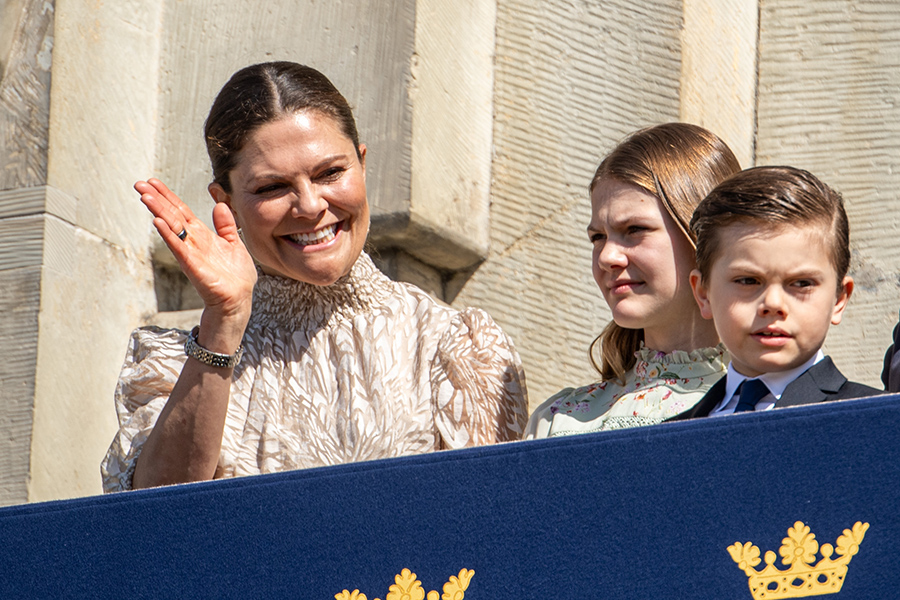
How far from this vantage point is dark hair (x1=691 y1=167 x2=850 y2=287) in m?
1.89

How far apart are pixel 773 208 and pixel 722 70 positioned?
1.60m

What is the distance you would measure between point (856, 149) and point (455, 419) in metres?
1.43

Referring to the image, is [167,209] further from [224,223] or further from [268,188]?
[268,188]

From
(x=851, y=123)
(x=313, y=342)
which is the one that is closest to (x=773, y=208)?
(x=313, y=342)

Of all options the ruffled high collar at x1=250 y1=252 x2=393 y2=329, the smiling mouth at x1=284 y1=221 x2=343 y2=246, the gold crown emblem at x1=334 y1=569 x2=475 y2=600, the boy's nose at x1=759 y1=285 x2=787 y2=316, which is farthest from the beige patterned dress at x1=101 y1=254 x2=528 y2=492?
the gold crown emblem at x1=334 y1=569 x2=475 y2=600

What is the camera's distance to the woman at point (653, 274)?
2.27 meters

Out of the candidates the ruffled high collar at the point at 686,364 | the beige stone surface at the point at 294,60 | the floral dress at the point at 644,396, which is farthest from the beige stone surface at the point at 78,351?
the ruffled high collar at the point at 686,364

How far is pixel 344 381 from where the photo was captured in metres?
2.51

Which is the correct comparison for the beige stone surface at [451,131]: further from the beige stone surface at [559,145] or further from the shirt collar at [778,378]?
the shirt collar at [778,378]

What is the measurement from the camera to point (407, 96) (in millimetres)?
3148

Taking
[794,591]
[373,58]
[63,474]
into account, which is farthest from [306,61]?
[794,591]

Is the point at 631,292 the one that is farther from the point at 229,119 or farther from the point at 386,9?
the point at 386,9

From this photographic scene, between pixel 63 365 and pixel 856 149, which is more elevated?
pixel 856 149

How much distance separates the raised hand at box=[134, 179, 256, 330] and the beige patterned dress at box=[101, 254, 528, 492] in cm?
36
